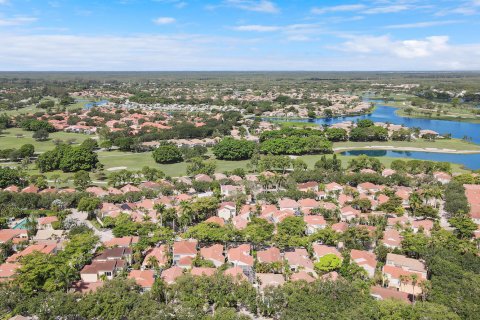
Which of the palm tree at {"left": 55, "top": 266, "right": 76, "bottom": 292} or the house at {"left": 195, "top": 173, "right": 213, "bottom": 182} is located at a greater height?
the palm tree at {"left": 55, "top": 266, "right": 76, "bottom": 292}

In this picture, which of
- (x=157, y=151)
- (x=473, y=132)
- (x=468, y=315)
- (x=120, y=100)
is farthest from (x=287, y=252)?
(x=120, y=100)

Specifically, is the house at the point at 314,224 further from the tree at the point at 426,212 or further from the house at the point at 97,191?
the house at the point at 97,191

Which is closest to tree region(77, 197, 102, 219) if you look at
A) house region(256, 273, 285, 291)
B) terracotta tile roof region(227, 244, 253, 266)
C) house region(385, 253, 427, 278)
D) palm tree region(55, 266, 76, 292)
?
palm tree region(55, 266, 76, 292)

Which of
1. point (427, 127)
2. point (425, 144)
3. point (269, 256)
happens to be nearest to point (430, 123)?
point (427, 127)

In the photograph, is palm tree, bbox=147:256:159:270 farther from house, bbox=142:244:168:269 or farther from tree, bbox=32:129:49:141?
tree, bbox=32:129:49:141

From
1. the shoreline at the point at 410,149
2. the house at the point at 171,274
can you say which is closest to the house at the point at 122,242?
the house at the point at 171,274

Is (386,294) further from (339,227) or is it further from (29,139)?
(29,139)

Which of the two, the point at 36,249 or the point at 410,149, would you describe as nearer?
the point at 36,249
